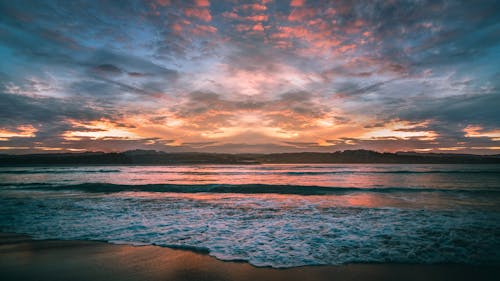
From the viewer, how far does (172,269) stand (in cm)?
498

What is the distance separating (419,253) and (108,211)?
11.8 meters

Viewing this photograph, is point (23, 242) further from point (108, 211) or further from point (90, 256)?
point (108, 211)

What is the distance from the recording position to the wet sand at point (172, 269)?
15.3 ft

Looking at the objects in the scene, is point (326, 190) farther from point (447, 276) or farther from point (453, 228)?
point (447, 276)

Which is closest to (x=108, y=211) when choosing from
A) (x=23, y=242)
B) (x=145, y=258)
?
(x=23, y=242)

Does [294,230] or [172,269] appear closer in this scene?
[172,269]

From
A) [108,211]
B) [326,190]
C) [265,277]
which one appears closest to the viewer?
[265,277]

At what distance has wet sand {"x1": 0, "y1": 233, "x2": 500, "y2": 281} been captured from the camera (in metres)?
4.65

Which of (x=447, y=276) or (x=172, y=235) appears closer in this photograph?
(x=447, y=276)

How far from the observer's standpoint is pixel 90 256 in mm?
5789

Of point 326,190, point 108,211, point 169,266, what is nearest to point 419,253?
point 169,266

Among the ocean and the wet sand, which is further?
the ocean

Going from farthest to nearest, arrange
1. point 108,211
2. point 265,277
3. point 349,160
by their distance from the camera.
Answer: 1. point 349,160
2. point 108,211
3. point 265,277

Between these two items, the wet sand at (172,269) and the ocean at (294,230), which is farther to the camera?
the ocean at (294,230)
